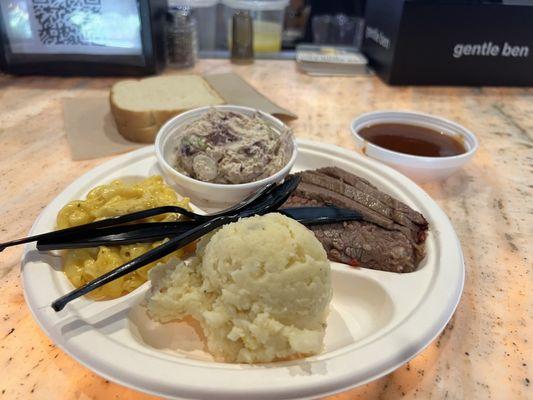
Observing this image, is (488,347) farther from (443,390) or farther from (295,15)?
(295,15)

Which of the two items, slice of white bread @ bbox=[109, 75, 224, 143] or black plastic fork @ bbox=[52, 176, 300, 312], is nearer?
black plastic fork @ bbox=[52, 176, 300, 312]

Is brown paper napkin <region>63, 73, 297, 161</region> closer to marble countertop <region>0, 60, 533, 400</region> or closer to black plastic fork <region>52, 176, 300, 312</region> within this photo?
marble countertop <region>0, 60, 533, 400</region>

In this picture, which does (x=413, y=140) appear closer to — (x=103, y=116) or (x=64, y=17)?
(x=103, y=116)

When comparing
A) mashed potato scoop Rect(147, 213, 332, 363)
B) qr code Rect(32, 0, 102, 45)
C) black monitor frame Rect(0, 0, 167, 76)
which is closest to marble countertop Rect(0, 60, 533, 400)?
black monitor frame Rect(0, 0, 167, 76)

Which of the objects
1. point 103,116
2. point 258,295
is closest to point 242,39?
point 103,116

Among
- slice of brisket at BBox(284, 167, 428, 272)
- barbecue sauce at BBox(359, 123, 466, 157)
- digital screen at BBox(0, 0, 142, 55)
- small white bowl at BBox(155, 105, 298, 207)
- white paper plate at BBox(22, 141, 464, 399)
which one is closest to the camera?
white paper plate at BBox(22, 141, 464, 399)

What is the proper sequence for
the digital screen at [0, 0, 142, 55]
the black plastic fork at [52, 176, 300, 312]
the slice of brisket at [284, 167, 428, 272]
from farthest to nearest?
the digital screen at [0, 0, 142, 55]
the slice of brisket at [284, 167, 428, 272]
the black plastic fork at [52, 176, 300, 312]

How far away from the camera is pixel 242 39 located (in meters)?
2.83

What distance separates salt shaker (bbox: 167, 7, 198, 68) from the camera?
2.56 meters

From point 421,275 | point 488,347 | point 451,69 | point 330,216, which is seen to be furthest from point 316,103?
point 488,347

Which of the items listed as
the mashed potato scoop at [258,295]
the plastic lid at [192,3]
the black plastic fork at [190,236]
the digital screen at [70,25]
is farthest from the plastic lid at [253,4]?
the mashed potato scoop at [258,295]

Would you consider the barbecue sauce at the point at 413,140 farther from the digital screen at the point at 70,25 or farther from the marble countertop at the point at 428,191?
the digital screen at the point at 70,25

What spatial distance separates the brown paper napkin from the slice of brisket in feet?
2.71

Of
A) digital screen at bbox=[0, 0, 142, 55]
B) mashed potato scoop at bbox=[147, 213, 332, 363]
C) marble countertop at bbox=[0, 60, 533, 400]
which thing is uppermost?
digital screen at bbox=[0, 0, 142, 55]
